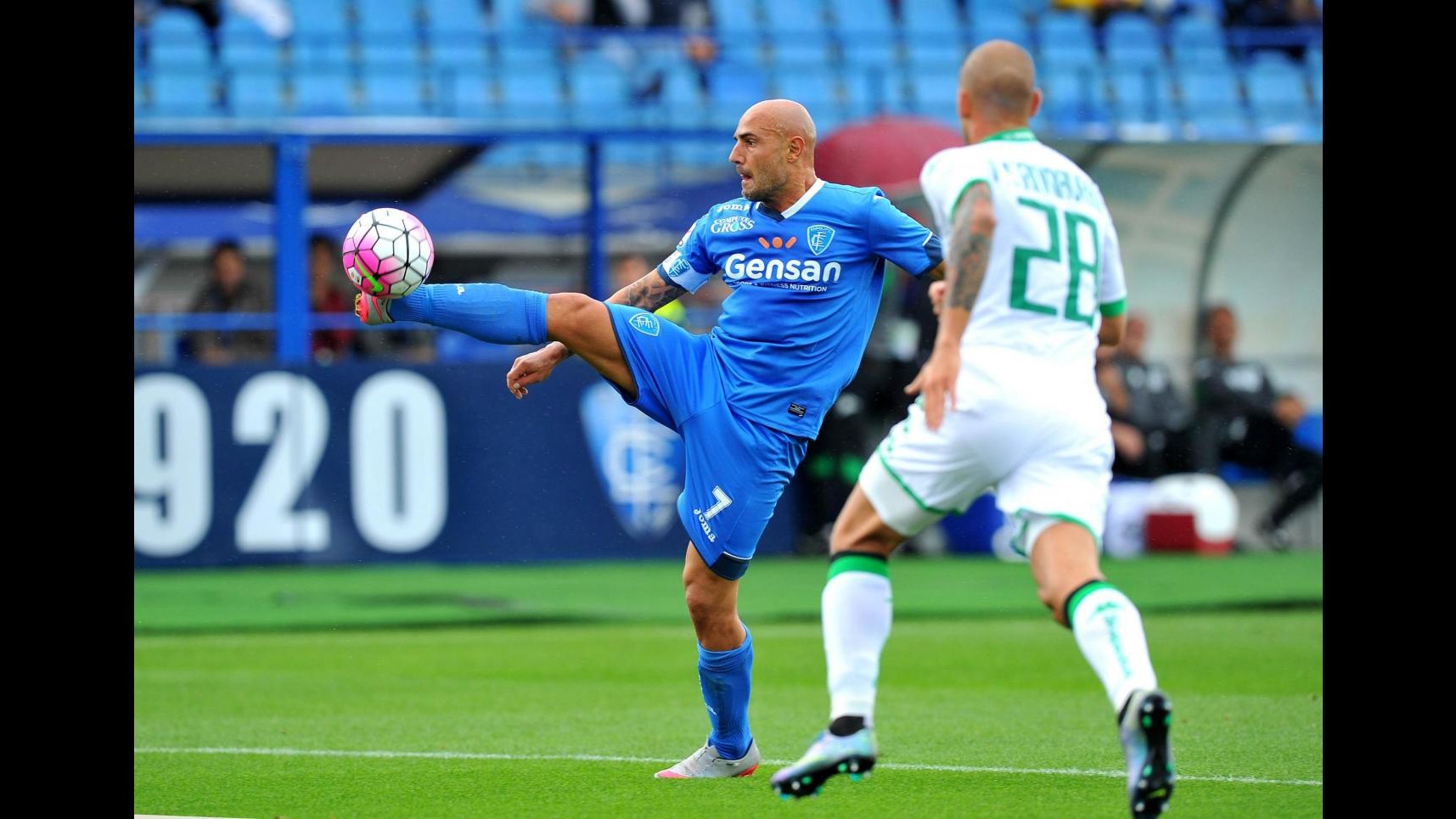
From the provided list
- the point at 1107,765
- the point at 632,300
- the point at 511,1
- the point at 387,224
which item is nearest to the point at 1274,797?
the point at 1107,765

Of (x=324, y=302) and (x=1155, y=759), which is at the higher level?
(x=324, y=302)

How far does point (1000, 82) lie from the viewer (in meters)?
4.95

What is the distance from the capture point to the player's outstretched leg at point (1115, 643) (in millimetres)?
4523

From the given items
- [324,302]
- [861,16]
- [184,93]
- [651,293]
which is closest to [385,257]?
[651,293]

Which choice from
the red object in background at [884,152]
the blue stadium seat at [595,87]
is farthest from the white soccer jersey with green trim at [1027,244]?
the blue stadium seat at [595,87]

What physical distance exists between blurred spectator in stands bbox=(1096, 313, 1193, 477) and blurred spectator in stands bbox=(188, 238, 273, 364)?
292 inches

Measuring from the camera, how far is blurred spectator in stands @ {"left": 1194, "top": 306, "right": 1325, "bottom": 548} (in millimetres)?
16578

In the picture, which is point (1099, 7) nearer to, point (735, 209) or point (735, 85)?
point (735, 85)

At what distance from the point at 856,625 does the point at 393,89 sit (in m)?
17.2

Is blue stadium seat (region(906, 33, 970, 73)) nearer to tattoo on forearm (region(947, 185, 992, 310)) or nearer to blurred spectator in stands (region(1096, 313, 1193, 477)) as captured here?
blurred spectator in stands (region(1096, 313, 1193, 477))

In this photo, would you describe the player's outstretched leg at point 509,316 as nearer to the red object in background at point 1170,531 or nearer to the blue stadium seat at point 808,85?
the red object in background at point 1170,531

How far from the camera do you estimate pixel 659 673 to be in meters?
9.40

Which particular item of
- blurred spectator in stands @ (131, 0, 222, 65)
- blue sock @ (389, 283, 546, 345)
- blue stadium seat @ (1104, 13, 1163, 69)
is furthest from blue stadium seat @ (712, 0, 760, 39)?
blue sock @ (389, 283, 546, 345)

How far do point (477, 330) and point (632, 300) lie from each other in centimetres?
66
